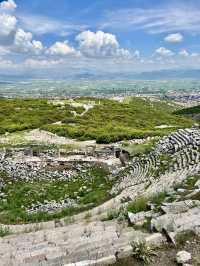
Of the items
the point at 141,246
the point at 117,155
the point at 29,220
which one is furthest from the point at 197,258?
the point at 117,155

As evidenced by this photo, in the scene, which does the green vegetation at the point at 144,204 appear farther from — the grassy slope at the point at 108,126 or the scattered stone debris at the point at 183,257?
the grassy slope at the point at 108,126

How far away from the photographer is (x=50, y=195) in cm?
2973

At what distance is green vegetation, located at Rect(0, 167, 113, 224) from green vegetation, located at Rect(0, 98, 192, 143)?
23656mm

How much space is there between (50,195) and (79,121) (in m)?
50.2

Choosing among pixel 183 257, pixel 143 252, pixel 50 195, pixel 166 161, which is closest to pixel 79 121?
pixel 166 161

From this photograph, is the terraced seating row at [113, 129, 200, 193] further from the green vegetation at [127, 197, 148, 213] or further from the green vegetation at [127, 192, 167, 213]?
the green vegetation at [127, 197, 148, 213]

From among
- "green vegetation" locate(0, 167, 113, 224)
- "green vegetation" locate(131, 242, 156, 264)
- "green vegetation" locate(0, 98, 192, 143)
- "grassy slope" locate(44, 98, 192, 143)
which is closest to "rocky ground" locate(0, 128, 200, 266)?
"green vegetation" locate(131, 242, 156, 264)

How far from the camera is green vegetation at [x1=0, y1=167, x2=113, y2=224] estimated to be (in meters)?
23.4

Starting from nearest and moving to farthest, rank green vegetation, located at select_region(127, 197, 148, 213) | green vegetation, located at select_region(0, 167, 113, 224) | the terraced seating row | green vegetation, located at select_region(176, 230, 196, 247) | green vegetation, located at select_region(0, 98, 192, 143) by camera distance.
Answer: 1. green vegetation, located at select_region(176, 230, 196, 247)
2. green vegetation, located at select_region(127, 197, 148, 213)
3. green vegetation, located at select_region(0, 167, 113, 224)
4. the terraced seating row
5. green vegetation, located at select_region(0, 98, 192, 143)

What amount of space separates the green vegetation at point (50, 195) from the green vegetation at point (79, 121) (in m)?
23.7

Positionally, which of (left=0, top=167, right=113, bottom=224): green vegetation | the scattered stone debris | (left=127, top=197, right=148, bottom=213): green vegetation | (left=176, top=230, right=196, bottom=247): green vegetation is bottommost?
(left=0, top=167, right=113, bottom=224): green vegetation

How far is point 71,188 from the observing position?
31.6 meters

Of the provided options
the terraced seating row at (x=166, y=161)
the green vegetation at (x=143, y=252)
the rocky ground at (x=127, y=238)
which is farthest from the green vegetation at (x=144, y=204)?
the terraced seating row at (x=166, y=161)

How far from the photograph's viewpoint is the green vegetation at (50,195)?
23.4 m
